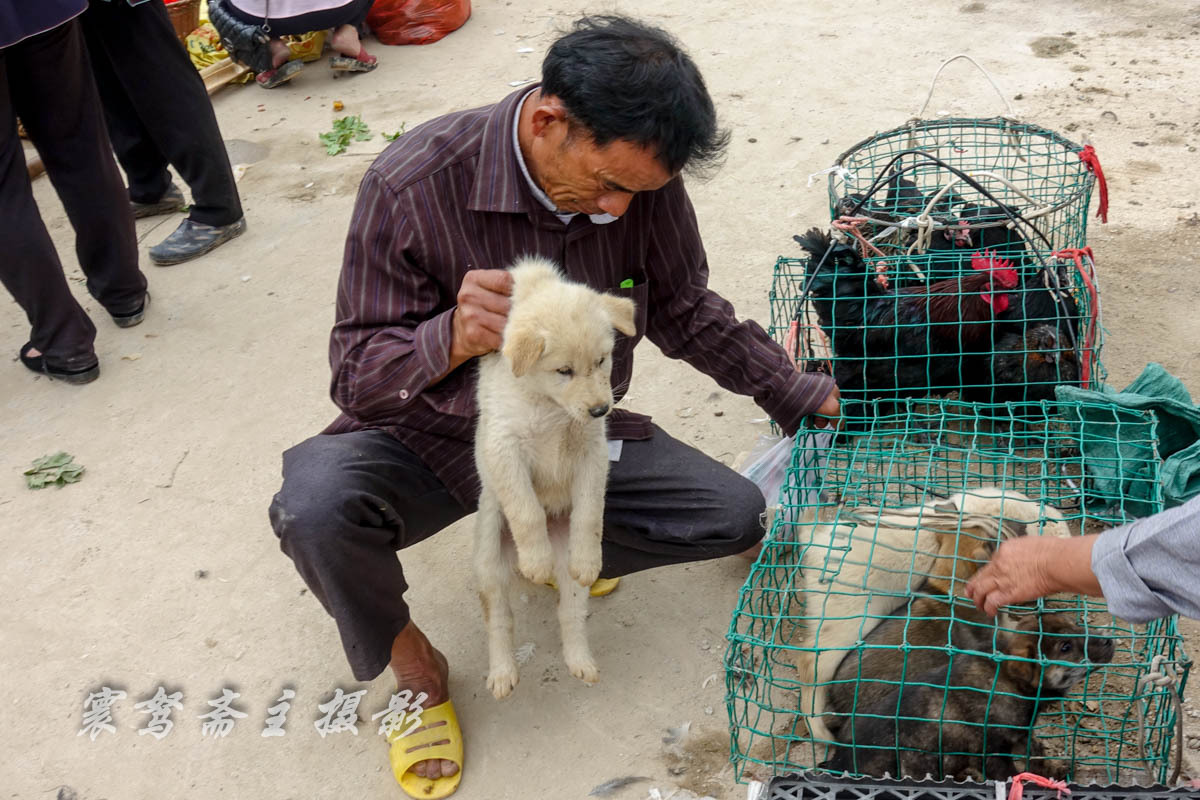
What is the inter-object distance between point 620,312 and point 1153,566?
1.25 metres

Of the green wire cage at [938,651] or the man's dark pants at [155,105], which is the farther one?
the man's dark pants at [155,105]

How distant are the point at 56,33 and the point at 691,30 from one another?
4785 millimetres

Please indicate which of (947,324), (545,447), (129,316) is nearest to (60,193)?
(129,316)

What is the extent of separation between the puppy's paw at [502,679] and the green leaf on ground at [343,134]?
475 cm

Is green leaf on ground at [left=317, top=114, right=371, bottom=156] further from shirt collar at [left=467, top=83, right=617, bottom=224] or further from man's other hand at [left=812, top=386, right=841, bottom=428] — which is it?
man's other hand at [left=812, top=386, right=841, bottom=428]

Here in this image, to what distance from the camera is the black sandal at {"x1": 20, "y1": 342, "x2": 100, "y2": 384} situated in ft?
Result: 15.9

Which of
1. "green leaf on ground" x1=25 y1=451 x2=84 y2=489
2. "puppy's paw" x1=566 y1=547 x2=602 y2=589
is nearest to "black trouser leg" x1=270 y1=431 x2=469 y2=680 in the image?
"puppy's paw" x1=566 y1=547 x2=602 y2=589

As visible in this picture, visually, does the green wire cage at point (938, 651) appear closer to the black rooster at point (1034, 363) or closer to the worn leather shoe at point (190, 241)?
the black rooster at point (1034, 363)

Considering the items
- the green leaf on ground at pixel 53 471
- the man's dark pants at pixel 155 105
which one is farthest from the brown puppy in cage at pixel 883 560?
the man's dark pants at pixel 155 105

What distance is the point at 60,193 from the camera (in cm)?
483

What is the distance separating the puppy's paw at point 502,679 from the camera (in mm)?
2920

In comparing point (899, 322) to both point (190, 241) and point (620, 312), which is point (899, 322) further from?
point (190, 241)

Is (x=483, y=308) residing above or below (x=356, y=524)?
above

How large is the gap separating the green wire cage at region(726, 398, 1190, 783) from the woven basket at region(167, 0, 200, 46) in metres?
6.70
